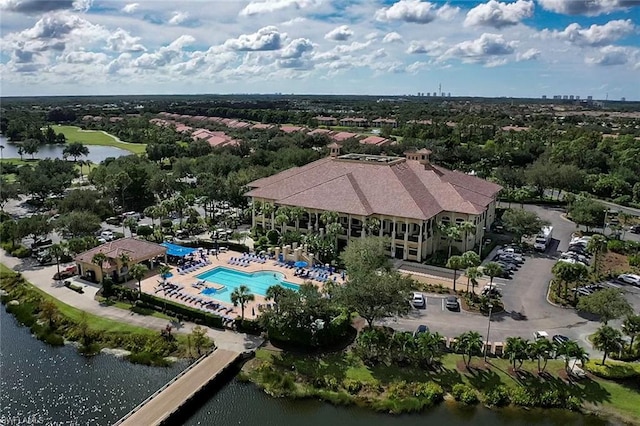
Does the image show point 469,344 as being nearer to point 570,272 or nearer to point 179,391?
point 570,272

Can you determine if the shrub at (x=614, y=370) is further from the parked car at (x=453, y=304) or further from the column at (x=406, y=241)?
the column at (x=406, y=241)

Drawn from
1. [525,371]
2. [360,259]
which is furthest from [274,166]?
[525,371]

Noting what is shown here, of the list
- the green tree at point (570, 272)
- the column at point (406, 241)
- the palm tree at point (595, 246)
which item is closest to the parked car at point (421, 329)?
the green tree at point (570, 272)

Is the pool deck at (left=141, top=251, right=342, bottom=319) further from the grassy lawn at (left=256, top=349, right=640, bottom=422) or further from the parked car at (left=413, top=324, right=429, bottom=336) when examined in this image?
the parked car at (left=413, top=324, right=429, bottom=336)

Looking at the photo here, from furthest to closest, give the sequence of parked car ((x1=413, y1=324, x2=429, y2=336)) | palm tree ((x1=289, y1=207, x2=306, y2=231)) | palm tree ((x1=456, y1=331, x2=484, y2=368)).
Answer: palm tree ((x1=289, y1=207, x2=306, y2=231))
parked car ((x1=413, y1=324, x2=429, y2=336))
palm tree ((x1=456, y1=331, x2=484, y2=368))

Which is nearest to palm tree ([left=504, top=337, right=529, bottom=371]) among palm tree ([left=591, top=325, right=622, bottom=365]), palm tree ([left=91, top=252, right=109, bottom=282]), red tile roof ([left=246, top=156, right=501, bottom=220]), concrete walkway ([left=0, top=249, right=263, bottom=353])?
palm tree ([left=591, top=325, right=622, bottom=365])

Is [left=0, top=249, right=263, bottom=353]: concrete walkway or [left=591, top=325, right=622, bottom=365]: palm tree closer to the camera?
[left=591, top=325, right=622, bottom=365]: palm tree

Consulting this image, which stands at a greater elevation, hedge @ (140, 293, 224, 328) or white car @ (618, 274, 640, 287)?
white car @ (618, 274, 640, 287)

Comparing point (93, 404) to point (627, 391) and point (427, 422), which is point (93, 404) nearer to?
point (427, 422)
